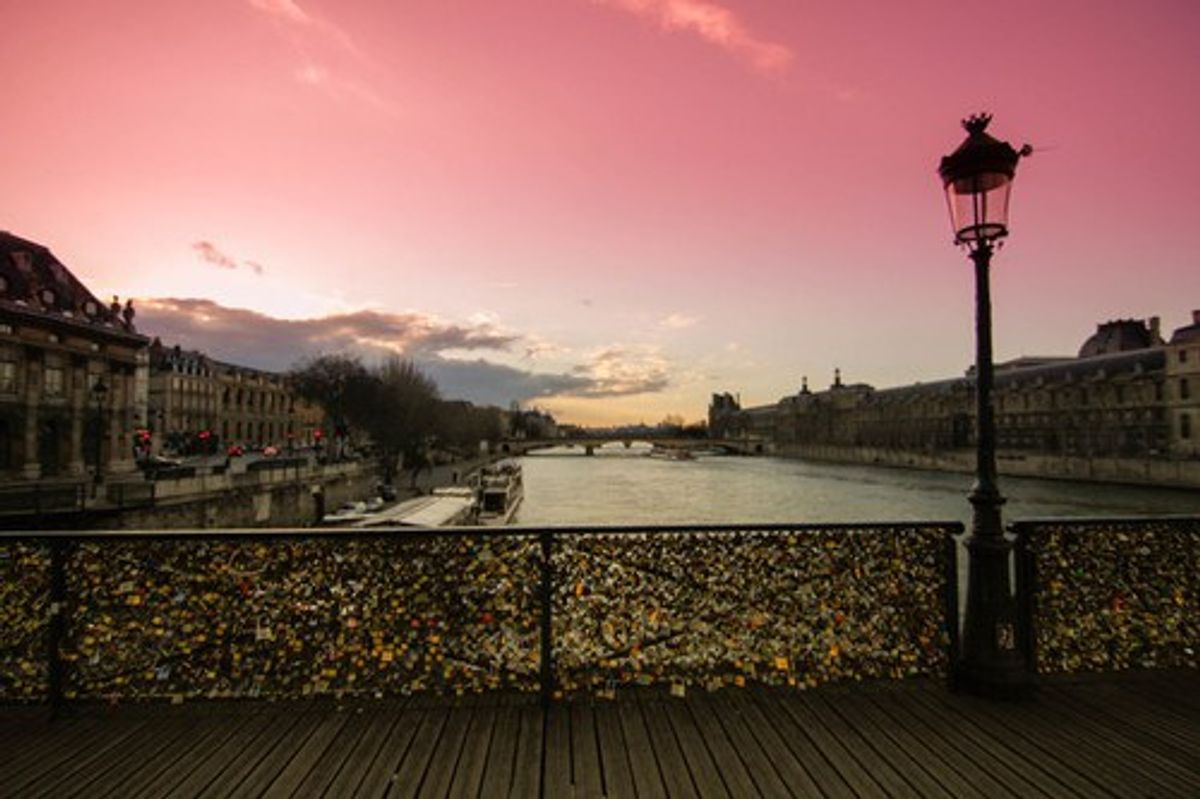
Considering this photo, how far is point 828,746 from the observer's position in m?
4.59

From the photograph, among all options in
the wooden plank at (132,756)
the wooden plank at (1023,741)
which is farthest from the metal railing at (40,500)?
the wooden plank at (1023,741)

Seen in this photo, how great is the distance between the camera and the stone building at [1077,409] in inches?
2660

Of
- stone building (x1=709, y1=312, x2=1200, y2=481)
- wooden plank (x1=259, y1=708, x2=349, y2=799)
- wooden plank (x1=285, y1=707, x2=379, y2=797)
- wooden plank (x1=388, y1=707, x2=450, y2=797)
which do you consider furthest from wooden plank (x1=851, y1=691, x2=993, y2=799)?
stone building (x1=709, y1=312, x2=1200, y2=481)

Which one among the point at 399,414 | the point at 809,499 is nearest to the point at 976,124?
the point at 809,499

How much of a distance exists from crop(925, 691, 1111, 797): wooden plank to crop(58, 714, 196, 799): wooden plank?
593 centimetres

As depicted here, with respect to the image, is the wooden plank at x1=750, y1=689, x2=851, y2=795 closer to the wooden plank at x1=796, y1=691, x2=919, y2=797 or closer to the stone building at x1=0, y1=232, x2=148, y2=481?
the wooden plank at x1=796, y1=691, x2=919, y2=797

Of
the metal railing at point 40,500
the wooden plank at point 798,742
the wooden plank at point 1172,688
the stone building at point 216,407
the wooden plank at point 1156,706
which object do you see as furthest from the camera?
the stone building at point 216,407

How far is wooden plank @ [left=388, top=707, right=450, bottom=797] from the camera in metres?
4.06

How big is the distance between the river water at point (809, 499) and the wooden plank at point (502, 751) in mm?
27322

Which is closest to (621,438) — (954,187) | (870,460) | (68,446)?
(870,460)

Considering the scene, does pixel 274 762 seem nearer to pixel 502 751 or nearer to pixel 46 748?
pixel 502 751

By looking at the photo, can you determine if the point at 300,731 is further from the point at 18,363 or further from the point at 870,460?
the point at 870,460

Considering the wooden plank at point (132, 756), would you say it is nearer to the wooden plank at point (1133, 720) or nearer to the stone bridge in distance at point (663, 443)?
the wooden plank at point (1133, 720)

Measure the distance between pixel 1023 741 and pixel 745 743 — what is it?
81.8 inches
